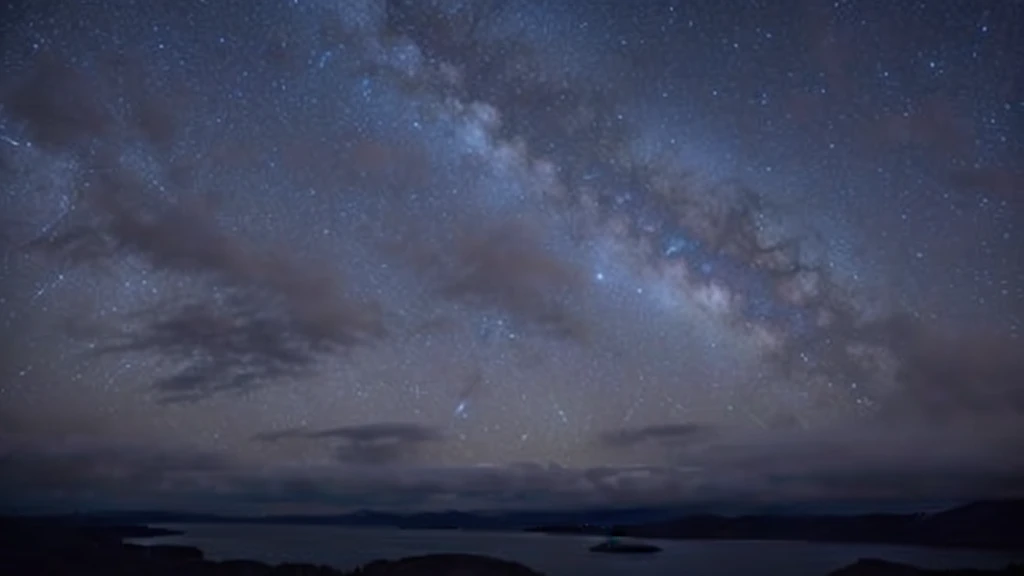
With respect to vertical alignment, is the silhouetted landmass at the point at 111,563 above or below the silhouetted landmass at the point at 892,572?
above

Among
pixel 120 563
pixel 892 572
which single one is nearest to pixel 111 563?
A: pixel 120 563

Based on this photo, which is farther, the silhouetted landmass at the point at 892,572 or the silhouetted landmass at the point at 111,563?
the silhouetted landmass at the point at 892,572

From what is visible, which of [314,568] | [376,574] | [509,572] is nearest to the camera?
[376,574]

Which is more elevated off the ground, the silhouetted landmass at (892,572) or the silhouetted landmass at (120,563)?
the silhouetted landmass at (120,563)

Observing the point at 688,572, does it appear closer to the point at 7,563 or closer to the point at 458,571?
the point at 458,571

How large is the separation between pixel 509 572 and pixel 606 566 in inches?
2856

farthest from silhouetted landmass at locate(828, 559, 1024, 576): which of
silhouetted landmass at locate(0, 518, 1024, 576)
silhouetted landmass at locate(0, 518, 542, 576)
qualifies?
silhouetted landmass at locate(0, 518, 542, 576)

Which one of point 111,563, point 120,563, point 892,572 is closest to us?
point 111,563

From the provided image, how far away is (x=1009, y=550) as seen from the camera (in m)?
171

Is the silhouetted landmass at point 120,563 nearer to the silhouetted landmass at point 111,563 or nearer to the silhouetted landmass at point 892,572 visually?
the silhouetted landmass at point 111,563

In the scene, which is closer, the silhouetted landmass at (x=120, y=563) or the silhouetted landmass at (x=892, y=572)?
the silhouetted landmass at (x=120, y=563)

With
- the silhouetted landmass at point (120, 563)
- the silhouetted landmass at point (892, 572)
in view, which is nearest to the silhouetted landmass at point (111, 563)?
the silhouetted landmass at point (120, 563)

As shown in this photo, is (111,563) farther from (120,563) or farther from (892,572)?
(892,572)

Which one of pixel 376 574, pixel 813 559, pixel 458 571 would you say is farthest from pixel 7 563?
pixel 813 559
